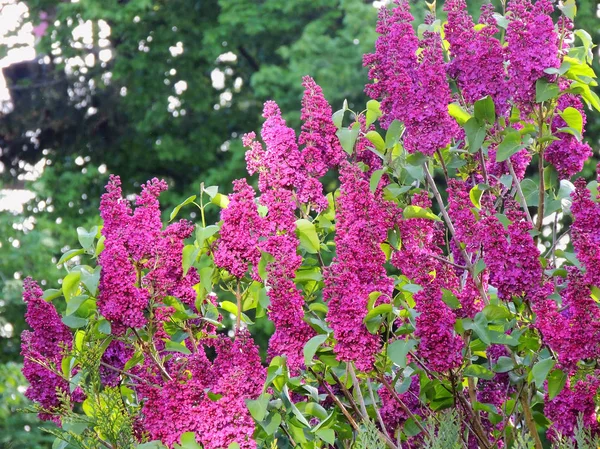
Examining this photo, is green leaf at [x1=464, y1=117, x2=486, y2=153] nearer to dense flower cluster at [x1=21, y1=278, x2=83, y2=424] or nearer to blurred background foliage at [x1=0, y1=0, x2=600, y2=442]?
dense flower cluster at [x1=21, y1=278, x2=83, y2=424]

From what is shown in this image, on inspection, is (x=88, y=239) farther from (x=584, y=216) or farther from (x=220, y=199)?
(x=584, y=216)

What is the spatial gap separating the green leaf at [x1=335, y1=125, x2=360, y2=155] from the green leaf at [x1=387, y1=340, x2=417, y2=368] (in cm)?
66

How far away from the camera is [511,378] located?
2939 millimetres

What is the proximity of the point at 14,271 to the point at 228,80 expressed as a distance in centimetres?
615

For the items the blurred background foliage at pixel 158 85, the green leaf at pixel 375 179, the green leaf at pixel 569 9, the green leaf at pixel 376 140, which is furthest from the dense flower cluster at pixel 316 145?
the blurred background foliage at pixel 158 85

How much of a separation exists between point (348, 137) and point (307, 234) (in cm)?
35

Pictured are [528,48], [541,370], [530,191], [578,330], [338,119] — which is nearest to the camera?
[578,330]

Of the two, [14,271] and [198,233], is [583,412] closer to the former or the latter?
[198,233]

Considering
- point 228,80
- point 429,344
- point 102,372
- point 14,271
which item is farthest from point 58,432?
point 228,80

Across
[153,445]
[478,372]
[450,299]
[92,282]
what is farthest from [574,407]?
[92,282]

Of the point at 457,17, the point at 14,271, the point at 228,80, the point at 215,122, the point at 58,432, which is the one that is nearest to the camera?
the point at 58,432

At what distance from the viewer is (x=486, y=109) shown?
285 cm

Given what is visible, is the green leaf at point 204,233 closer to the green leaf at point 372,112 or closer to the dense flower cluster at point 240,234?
the dense flower cluster at point 240,234

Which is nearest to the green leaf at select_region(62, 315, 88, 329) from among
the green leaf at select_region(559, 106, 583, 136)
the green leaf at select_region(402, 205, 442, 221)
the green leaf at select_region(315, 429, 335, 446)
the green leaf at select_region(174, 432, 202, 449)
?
the green leaf at select_region(174, 432, 202, 449)
